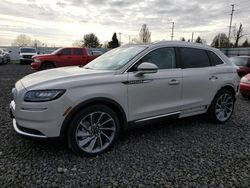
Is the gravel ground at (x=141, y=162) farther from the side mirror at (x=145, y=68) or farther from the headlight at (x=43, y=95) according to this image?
the side mirror at (x=145, y=68)

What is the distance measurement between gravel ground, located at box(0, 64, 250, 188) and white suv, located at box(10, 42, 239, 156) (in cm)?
35

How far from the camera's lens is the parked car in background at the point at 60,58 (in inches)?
519

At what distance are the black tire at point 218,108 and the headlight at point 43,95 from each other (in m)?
3.30

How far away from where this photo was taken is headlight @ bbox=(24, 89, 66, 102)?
291cm

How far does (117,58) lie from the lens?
13.3 feet

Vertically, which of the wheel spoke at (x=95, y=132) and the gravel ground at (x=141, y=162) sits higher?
the wheel spoke at (x=95, y=132)

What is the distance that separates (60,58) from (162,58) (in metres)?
10.8

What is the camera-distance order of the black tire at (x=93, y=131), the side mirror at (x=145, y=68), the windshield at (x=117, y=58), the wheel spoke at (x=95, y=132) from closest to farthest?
the black tire at (x=93, y=131), the wheel spoke at (x=95, y=132), the side mirror at (x=145, y=68), the windshield at (x=117, y=58)

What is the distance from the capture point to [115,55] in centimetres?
426

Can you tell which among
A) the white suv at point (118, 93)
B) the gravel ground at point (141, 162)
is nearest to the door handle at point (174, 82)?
the white suv at point (118, 93)

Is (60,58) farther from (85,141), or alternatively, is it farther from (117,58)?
(85,141)

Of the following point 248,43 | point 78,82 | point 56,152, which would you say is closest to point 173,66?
point 78,82

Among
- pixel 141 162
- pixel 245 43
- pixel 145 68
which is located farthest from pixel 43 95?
pixel 245 43

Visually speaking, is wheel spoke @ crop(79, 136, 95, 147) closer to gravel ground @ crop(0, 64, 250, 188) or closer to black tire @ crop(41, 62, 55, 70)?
gravel ground @ crop(0, 64, 250, 188)
